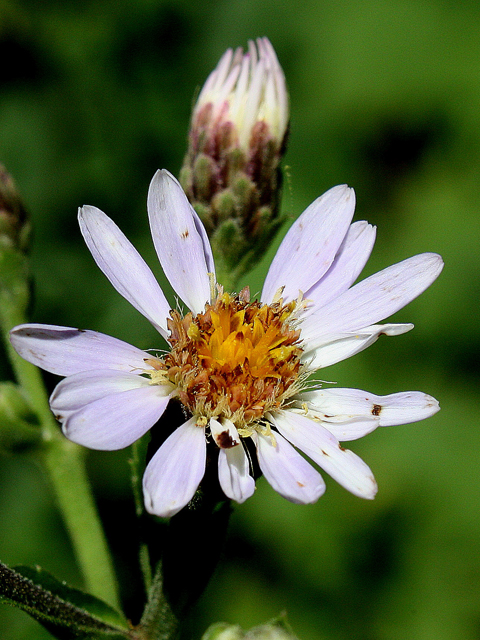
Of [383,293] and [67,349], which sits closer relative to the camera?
[67,349]

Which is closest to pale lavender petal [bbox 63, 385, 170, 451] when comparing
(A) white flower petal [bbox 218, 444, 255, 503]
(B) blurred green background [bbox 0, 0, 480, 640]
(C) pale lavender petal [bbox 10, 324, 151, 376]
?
(C) pale lavender petal [bbox 10, 324, 151, 376]

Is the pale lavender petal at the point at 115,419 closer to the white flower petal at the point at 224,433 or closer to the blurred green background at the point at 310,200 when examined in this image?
the white flower petal at the point at 224,433

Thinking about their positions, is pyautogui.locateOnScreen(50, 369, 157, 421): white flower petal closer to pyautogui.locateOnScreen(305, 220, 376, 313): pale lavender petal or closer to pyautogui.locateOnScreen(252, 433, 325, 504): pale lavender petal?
pyautogui.locateOnScreen(252, 433, 325, 504): pale lavender petal

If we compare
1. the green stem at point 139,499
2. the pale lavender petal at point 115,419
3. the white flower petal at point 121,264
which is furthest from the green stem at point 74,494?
the pale lavender petal at point 115,419

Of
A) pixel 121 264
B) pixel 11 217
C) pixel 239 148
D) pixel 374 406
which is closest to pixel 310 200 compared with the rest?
pixel 239 148

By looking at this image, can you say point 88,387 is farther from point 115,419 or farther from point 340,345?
point 340,345

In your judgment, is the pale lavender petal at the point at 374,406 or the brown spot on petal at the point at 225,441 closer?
the brown spot on petal at the point at 225,441
